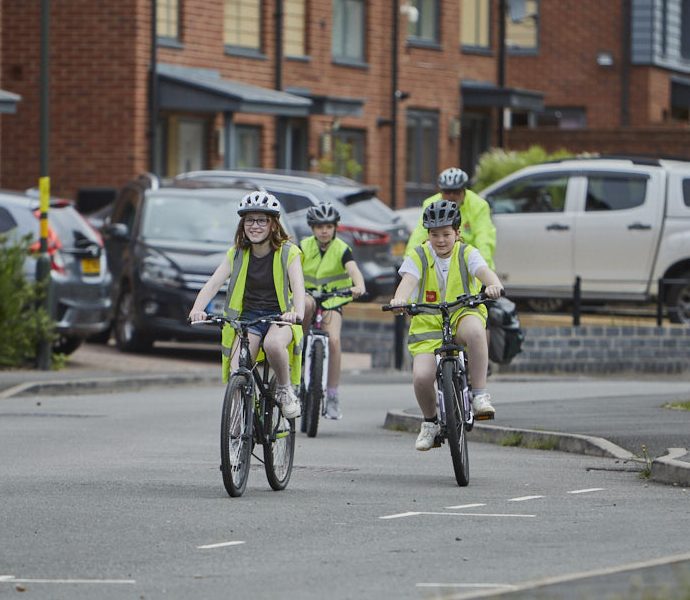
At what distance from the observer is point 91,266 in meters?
21.5

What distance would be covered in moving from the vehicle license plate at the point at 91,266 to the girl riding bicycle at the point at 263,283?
32.3ft

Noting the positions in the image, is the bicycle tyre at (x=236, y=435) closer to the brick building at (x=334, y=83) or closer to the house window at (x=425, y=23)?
the brick building at (x=334, y=83)

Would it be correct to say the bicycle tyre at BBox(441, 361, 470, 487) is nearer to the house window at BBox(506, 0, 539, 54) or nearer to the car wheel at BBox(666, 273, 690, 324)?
the car wheel at BBox(666, 273, 690, 324)

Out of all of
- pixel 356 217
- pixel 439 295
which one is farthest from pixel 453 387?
pixel 356 217

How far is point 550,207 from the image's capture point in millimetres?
25656

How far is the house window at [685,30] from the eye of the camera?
53.4m

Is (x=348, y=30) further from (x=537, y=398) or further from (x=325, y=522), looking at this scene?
(x=325, y=522)

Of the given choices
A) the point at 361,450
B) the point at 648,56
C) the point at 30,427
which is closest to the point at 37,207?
the point at 30,427

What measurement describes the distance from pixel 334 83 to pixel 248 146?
122 inches

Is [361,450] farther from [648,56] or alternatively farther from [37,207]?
[648,56]

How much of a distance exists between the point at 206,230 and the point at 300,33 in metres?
16.5

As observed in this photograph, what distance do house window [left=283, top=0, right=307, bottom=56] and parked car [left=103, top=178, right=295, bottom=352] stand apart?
47.8ft

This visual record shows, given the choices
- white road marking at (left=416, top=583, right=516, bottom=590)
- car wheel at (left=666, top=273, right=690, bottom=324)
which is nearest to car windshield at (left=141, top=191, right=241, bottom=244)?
car wheel at (left=666, top=273, right=690, bottom=324)

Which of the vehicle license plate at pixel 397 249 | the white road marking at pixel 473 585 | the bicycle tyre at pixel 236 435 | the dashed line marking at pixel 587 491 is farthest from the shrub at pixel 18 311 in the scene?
the white road marking at pixel 473 585
